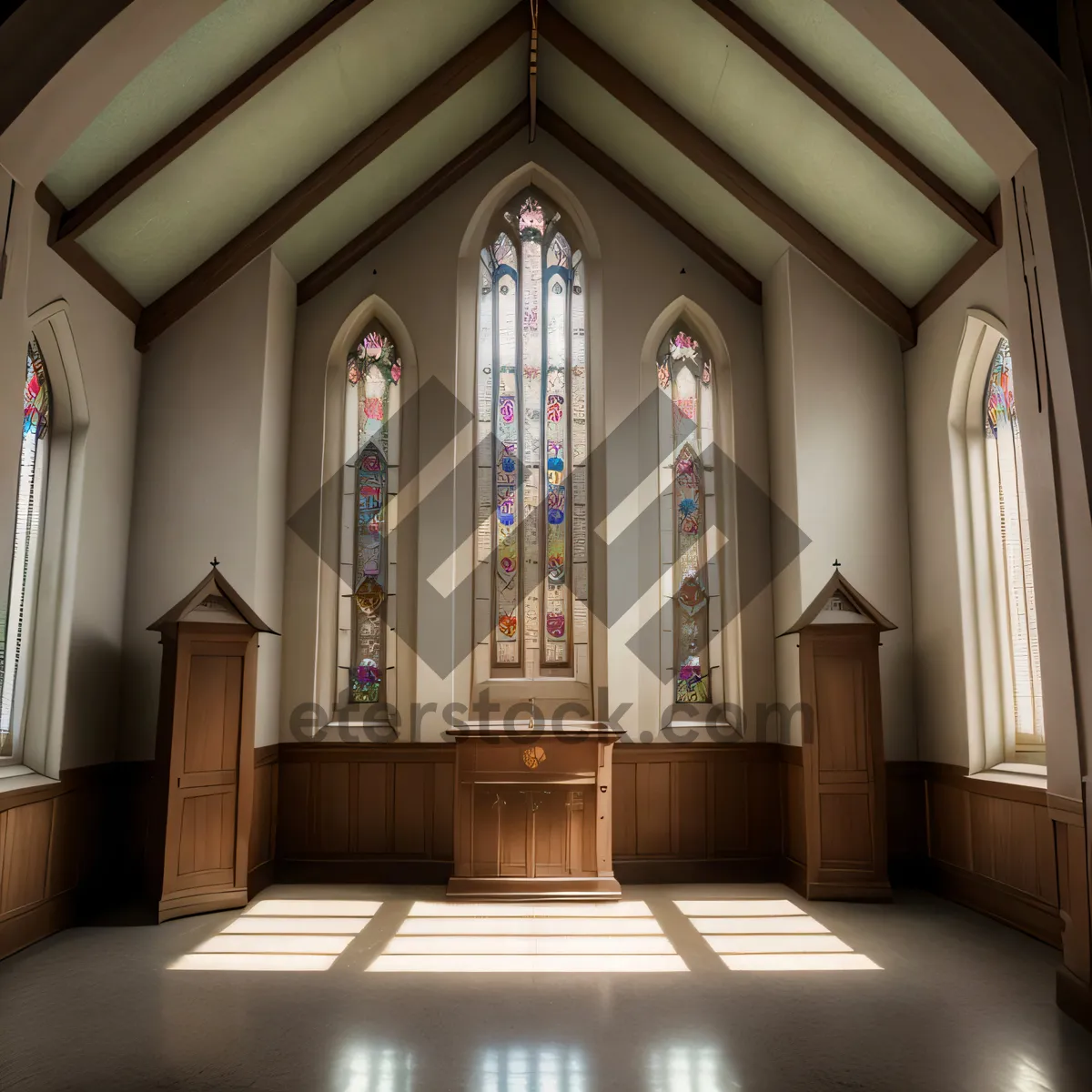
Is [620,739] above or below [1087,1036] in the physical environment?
above

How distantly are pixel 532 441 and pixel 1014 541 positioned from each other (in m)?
3.27

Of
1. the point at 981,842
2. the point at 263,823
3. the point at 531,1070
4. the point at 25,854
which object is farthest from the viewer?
the point at 263,823

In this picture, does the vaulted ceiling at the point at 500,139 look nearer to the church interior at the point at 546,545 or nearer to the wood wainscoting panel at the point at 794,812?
the church interior at the point at 546,545

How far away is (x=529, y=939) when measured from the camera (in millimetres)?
4840

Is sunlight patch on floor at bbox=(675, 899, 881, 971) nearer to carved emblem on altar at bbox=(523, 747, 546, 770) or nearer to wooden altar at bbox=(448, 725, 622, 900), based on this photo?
wooden altar at bbox=(448, 725, 622, 900)

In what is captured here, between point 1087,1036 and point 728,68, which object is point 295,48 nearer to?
point 728,68

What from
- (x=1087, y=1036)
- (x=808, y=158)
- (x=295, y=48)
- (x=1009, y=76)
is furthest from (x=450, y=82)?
(x=1087, y=1036)

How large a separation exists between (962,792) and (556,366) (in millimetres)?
3968

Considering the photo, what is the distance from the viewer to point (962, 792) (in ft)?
18.8

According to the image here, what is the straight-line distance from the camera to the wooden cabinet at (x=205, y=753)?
17.4 ft

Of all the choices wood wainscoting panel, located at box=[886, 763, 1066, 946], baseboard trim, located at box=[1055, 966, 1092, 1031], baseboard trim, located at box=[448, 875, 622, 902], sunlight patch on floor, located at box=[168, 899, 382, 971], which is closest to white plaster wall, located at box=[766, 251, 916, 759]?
wood wainscoting panel, located at box=[886, 763, 1066, 946]

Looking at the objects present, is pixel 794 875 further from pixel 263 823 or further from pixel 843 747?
pixel 263 823

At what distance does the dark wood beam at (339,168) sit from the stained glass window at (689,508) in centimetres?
236

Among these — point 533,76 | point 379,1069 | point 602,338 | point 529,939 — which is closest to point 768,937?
point 529,939
